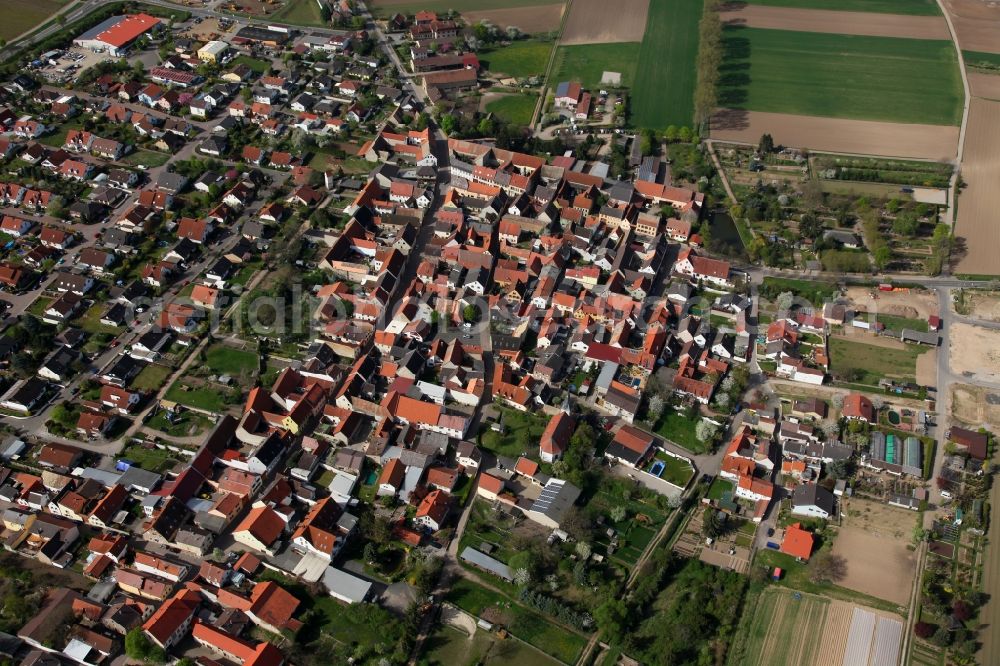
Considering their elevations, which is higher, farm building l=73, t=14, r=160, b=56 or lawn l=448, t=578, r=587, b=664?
farm building l=73, t=14, r=160, b=56

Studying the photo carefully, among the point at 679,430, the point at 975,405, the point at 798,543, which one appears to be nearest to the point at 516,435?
the point at 679,430

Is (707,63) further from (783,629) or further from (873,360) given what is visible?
(783,629)

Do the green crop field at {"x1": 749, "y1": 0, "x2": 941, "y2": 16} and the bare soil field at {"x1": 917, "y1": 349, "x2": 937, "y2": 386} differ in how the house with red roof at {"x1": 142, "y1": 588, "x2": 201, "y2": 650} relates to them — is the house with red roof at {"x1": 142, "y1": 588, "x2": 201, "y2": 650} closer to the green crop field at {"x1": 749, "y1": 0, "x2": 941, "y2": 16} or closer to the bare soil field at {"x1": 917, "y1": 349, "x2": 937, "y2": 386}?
the bare soil field at {"x1": 917, "y1": 349, "x2": 937, "y2": 386}

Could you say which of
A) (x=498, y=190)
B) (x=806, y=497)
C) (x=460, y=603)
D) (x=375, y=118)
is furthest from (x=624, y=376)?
(x=375, y=118)

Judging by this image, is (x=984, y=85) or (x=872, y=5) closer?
(x=984, y=85)

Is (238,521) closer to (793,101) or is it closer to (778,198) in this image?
(778,198)

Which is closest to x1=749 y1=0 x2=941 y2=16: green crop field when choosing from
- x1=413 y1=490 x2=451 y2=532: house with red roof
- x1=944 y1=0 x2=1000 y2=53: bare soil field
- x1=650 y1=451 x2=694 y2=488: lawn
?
x1=944 y1=0 x2=1000 y2=53: bare soil field

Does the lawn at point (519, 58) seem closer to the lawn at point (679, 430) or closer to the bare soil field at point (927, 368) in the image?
the lawn at point (679, 430)
